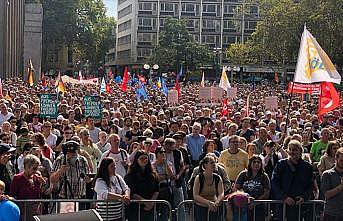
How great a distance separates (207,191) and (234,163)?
1.63 m

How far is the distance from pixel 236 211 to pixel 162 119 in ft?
25.3

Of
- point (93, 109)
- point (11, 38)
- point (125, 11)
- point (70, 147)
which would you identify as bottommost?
point (70, 147)

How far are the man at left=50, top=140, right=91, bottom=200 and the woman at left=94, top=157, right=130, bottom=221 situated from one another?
0.91 m

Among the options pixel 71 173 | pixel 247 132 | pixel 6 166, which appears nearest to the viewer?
pixel 6 166

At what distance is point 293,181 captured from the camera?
9.20m

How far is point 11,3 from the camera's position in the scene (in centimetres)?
5547

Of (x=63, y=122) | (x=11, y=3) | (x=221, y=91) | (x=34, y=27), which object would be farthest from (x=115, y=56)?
(x=63, y=122)

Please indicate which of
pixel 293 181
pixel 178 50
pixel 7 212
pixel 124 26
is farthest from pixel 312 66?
pixel 124 26

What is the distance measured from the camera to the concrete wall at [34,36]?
61.3 m

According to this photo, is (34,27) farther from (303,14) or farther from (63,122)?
(63,122)

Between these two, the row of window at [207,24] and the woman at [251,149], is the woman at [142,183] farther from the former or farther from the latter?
the row of window at [207,24]

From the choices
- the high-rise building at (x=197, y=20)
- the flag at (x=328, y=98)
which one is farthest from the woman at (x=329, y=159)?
the high-rise building at (x=197, y=20)

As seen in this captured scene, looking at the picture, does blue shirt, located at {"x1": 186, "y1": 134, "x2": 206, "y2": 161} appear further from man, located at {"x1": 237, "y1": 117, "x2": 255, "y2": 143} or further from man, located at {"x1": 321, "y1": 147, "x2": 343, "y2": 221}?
man, located at {"x1": 321, "y1": 147, "x2": 343, "y2": 221}

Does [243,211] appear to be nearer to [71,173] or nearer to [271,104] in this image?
[71,173]
